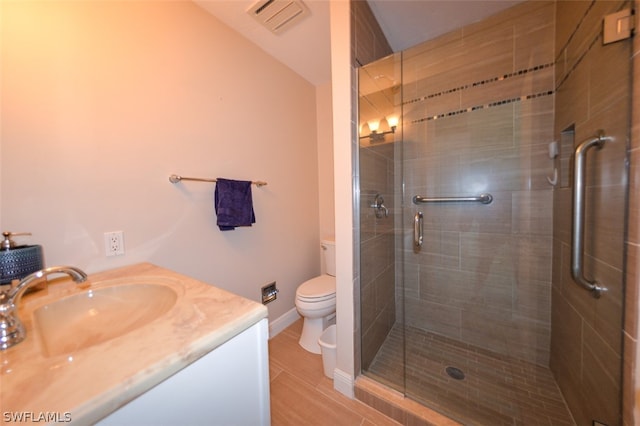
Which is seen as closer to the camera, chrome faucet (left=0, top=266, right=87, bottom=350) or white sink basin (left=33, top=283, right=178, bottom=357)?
chrome faucet (left=0, top=266, right=87, bottom=350)

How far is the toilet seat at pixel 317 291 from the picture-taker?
165 centimetres

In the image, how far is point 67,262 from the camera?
3.14 ft

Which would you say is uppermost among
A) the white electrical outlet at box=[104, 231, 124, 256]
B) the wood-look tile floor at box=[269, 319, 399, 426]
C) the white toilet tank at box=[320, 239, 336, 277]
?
the white electrical outlet at box=[104, 231, 124, 256]

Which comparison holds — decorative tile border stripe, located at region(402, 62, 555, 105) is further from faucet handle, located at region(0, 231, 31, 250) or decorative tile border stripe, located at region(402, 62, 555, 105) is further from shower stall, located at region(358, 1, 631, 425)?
faucet handle, located at region(0, 231, 31, 250)

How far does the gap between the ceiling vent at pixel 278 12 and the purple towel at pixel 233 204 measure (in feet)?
3.52

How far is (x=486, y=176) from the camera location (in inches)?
62.7

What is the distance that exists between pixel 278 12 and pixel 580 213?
1.91 metres

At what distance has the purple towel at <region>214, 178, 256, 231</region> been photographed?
147cm

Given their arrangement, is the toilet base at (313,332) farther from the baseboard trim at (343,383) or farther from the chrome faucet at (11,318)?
the chrome faucet at (11,318)

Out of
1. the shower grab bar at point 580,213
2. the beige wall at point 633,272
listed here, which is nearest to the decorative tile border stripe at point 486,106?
the shower grab bar at point 580,213

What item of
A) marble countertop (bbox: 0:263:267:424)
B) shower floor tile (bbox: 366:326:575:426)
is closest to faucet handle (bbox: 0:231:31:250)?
marble countertop (bbox: 0:263:267:424)

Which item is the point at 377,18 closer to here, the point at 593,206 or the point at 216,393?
the point at 593,206

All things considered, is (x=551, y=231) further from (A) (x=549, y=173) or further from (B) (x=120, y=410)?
(B) (x=120, y=410)

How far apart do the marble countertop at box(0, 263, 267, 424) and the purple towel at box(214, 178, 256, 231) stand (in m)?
0.82
